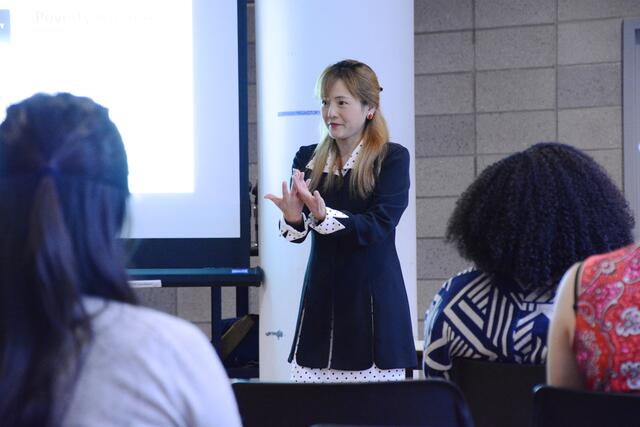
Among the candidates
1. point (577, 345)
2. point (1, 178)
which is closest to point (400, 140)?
point (577, 345)

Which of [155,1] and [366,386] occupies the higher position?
[155,1]

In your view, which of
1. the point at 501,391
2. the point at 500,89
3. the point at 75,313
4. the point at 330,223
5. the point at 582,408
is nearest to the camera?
the point at 75,313

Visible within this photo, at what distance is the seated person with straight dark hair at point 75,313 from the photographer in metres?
0.80

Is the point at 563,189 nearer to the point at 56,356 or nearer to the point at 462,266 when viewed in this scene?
the point at 56,356

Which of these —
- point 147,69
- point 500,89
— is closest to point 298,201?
point 147,69

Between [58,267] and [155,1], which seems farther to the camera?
[155,1]

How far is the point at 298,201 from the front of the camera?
2.33m

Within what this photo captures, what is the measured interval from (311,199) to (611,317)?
122cm

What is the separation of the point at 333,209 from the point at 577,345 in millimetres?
1226

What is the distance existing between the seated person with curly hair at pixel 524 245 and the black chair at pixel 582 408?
30cm

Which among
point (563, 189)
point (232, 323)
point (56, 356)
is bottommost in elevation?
point (232, 323)

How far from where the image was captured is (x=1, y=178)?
845mm

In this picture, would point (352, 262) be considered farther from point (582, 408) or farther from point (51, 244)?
point (51, 244)

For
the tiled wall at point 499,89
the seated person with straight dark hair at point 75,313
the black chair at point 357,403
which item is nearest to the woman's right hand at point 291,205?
the black chair at point 357,403
